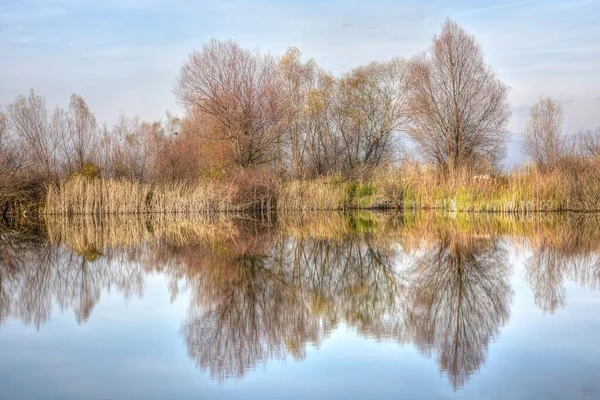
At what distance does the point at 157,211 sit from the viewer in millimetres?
24500

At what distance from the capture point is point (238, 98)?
29375 millimetres

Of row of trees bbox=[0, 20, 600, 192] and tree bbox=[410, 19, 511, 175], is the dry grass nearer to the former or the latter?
row of trees bbox=[0, 20, 600, 192]

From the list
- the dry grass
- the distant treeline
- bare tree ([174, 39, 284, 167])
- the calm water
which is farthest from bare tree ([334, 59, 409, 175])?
the calm water

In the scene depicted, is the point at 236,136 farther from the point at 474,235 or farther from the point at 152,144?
the point at 474,235

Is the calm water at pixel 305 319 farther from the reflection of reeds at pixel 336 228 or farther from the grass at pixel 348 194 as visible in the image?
the grass at pixel 348 194

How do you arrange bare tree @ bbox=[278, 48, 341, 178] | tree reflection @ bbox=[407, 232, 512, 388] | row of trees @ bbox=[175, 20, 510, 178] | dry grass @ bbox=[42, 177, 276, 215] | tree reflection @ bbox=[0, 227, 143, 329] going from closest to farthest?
tree reflection @ bbox=[407, 232, 512, 388] < tree reflection @ bbox=[0, 227, 143, 329] < dry grass @ bbox=[42, 177, 276, 215] < row of trees @ bbox=[175, 20, 510, 178] < bare tree @ bbox=[278, 48, 341, 178]

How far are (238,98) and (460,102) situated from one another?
9766mm

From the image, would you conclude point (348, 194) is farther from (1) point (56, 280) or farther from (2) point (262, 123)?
(1) point (56, 280)

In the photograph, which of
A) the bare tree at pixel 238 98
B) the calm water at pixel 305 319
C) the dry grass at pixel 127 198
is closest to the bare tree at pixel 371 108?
the bare tree at pixel 238 98

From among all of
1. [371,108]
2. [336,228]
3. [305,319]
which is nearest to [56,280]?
[305,319]

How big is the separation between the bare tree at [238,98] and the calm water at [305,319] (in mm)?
15583

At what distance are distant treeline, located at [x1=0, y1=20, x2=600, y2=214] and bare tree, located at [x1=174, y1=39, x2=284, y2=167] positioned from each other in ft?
0.19

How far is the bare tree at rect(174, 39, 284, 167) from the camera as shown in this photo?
2930cm

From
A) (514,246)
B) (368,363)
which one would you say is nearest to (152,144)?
(514,246)
